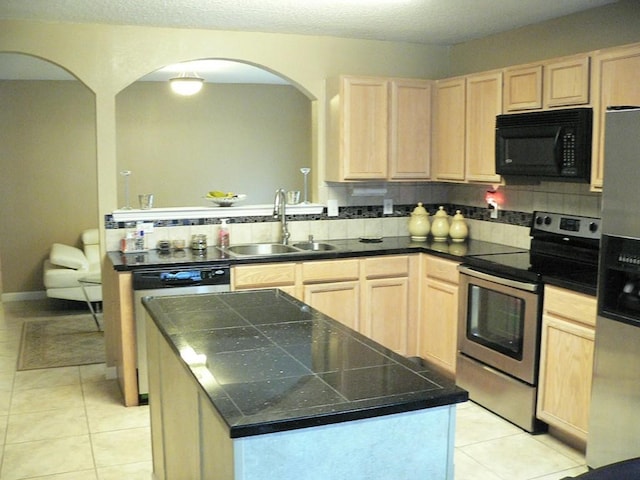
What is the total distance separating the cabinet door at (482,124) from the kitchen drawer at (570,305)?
1.10 m

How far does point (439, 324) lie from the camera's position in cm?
457

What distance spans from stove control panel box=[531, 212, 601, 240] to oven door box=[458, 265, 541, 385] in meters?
0.58

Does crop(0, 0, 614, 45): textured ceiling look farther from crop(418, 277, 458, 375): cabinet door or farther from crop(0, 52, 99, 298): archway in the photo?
crop(0, 52, 99, 298): archway

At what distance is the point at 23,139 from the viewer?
7.44 metres

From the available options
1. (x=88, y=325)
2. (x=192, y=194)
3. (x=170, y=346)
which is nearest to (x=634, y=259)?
(x=170, y=346)

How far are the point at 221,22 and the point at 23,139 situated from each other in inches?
159

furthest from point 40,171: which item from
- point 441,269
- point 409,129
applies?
point 441,269

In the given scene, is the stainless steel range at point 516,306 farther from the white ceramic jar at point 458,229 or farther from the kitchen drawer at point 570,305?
the white ceramic jar at point 458,229

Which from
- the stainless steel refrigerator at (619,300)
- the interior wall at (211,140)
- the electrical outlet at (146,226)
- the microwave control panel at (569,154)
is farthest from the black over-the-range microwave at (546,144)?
the interior wall at (211,140)

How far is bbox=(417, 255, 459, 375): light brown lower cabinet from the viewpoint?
173 inches

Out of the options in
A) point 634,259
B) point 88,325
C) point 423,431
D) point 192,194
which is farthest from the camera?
point 192,194

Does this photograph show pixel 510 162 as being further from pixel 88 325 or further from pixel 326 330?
pixel 88 325

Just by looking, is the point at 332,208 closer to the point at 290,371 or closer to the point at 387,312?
the point at 387,312

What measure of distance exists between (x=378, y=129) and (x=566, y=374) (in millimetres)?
2188
